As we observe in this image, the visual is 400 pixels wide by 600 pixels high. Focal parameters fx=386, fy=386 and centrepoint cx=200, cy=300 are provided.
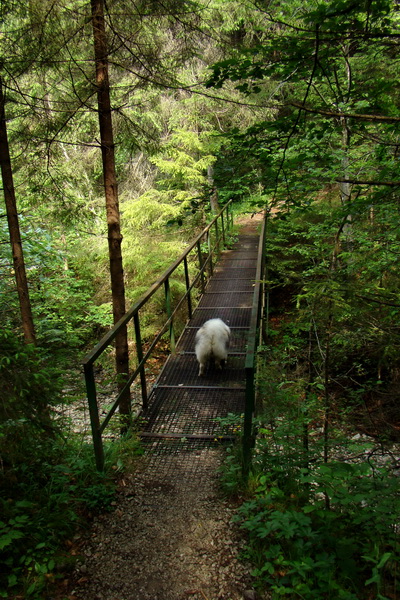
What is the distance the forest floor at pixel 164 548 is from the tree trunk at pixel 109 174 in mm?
1780

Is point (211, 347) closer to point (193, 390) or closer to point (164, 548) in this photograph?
point (193, 390)

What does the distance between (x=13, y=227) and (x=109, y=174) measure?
63.9 inches

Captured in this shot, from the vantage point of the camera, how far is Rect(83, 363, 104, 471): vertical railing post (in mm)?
2988

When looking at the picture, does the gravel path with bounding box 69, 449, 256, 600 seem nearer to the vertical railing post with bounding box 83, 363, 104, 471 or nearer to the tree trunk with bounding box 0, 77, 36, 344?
the vertical railing post with bounding box 83, 363, 104, 471

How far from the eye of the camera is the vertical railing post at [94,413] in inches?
118

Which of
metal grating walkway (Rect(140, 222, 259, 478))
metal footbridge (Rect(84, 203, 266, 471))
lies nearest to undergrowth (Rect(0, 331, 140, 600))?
metal footbridge (Rect(84, 203, 266, 471))

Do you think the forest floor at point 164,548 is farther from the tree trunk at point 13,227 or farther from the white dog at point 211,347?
the tree trunk at point 13,227

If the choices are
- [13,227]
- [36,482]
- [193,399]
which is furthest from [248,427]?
[13,227]

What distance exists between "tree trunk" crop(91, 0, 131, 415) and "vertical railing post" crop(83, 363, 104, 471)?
4.80 feet

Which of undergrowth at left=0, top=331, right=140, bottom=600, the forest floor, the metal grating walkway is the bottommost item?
the metal grating walkway

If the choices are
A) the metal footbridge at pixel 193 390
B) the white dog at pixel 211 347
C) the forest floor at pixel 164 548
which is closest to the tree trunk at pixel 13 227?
the metal footbridge at pixel 193 390

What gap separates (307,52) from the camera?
8.81ft

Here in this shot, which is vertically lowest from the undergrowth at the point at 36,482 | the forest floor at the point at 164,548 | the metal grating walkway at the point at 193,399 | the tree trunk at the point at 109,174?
the metal grating walkway at the point at 193,399

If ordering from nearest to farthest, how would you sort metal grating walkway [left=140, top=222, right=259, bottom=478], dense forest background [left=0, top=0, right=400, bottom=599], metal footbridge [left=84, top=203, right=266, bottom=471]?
dense forest background [left=0, top=0, right=400, bottom=599]
metal footbridge [left=84, top=203, right=266, bottom=471]
metal grating walkway [left=140, top=222, right=259, bottom=478]
